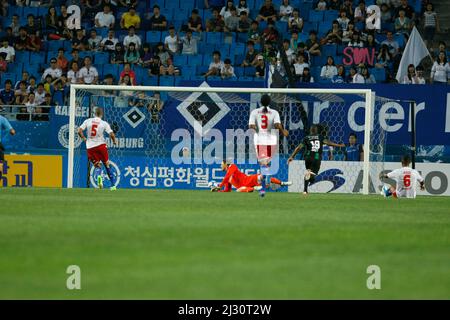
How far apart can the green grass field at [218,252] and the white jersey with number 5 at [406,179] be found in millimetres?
7068

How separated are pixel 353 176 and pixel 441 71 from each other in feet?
14.2

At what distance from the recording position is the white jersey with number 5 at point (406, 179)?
2338 centimetres

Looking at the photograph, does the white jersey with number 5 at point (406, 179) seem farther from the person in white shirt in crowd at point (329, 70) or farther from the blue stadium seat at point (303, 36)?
the blue stadium seat at point (303, 36)

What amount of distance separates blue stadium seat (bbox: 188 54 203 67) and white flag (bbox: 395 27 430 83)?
19.4 ft

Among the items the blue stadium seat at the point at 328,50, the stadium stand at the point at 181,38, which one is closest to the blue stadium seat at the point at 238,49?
the stadium stand at the point at 181,38

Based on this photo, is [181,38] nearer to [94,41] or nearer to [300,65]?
[94,41]

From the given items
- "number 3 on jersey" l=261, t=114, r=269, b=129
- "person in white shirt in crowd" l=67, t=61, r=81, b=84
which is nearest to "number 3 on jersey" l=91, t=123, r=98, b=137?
"person in white shirt in crowd" l=67, t=61, r=81, b=84

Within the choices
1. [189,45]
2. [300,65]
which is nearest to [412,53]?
[300,65]

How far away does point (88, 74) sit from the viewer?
29922mm

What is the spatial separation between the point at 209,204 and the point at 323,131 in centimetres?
946

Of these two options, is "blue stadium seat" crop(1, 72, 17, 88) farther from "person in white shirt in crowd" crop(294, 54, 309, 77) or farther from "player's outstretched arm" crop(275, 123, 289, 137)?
"player's outstretched arm" crop(275, 123, 289, 137)

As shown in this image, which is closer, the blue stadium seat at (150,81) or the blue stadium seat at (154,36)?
the blue stadium seat at (150,81)
